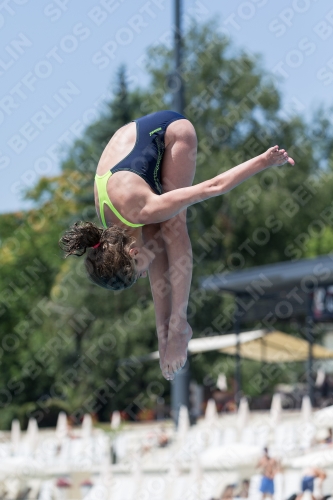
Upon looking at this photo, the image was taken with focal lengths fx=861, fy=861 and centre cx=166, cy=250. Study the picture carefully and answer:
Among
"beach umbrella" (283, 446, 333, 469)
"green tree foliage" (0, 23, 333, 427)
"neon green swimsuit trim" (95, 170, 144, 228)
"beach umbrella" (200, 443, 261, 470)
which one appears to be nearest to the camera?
"neon green swimsuit trim" (95, 170, 144, 228)

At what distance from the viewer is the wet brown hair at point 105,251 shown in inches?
194

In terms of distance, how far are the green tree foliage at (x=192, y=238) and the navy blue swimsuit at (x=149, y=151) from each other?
24569 mm

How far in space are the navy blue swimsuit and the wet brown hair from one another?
0.35 meters

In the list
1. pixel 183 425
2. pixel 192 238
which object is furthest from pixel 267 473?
pixel 192 238

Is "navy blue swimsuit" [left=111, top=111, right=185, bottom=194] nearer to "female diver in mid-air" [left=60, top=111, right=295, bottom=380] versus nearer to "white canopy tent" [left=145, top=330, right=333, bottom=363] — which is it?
"female diver in mid-air" [left=60, top=111, right=295, bottom=380]

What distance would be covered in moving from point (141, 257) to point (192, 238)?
2857 cm

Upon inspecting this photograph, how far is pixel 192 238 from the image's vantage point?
1325 inches

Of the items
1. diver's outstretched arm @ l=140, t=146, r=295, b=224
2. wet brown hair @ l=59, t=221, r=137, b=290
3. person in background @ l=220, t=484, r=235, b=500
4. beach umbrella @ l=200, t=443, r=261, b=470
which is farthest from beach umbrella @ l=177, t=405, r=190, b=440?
A: diver's outstretched arm @ l=140, t=146, r=295, b=224

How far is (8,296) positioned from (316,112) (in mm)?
15734

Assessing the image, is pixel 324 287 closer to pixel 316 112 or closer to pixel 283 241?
pixel 283 241

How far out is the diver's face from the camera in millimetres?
5012

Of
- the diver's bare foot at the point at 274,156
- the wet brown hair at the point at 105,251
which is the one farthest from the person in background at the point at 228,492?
the diver's bare foot at the point at 274,156

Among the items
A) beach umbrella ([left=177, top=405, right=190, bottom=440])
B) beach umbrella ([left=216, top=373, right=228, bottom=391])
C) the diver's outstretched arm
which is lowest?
beach umbrella ([left=216, top=373, right=228, bottom=391])

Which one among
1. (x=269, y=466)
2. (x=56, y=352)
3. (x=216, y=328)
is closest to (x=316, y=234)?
(x=216, y=328)
